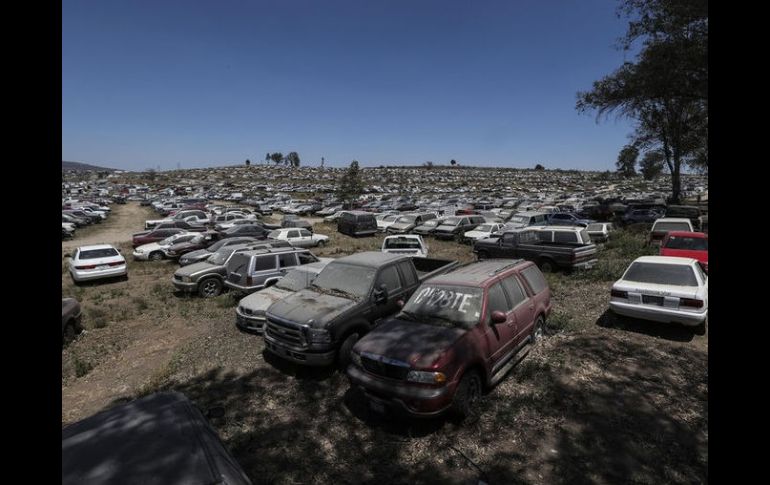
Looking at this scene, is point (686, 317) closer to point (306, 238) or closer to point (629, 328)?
point (629, 328)

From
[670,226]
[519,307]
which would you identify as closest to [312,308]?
[519,307]

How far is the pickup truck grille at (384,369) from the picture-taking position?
17.6 feet

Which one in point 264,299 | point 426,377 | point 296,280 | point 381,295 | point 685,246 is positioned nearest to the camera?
point 426,377

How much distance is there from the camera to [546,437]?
523 centimetres

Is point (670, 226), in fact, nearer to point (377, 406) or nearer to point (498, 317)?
point (498, 317)

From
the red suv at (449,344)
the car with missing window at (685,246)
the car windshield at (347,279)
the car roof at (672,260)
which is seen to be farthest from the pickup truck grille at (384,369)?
the car with missing window at (685,246)

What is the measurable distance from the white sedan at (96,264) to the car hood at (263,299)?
9.42 m

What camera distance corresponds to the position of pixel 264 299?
9648 mm

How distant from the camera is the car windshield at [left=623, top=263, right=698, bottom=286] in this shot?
863 cm

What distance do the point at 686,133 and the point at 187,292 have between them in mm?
38633

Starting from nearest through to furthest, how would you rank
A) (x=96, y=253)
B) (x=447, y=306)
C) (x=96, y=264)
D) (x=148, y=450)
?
(x=148, y=450) < (x=447, y=306) < (x=96, y=264) < (x=96, y=253)

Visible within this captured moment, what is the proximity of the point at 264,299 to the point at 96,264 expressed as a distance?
10114 mm
